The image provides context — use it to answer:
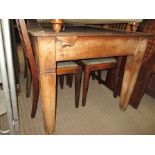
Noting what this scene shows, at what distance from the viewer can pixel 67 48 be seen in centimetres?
92

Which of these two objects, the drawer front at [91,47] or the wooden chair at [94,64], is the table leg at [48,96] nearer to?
the drawer front at [91,47]

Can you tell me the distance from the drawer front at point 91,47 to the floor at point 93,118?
637 millimetres

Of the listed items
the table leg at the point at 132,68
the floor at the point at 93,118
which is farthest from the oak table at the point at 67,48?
the floor at the point at 93,118

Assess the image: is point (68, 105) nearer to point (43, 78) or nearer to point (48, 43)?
point (43, 78)

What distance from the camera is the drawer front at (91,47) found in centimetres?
89

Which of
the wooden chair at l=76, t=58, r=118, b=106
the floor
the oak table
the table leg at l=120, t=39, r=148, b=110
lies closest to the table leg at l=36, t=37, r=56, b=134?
the oak table

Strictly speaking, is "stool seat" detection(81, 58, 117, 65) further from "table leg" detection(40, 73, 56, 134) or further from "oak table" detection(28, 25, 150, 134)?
"table leg" detection(40, 73, 56, 134)

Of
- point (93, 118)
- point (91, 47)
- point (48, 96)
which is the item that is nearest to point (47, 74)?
point (48, 96)
